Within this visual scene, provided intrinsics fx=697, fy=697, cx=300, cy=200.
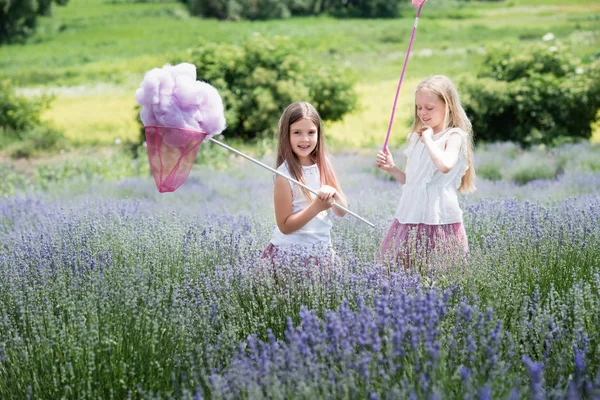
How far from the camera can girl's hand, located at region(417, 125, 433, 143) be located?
9.14ft

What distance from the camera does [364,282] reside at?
7.97 ft

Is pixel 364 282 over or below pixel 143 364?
over

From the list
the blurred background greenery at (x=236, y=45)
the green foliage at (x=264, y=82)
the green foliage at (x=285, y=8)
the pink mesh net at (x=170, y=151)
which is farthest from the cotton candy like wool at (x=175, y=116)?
the green foliage at (x=285, y=8)

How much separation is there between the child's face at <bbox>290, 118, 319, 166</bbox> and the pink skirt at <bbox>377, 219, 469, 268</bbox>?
54cm

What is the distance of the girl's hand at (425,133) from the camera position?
279 cm

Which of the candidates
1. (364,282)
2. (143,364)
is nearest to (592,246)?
(364,282)

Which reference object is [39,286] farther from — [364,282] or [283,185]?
[364,282]

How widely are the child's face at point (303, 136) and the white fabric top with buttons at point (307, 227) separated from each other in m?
0.09

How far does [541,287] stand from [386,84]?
755 cm

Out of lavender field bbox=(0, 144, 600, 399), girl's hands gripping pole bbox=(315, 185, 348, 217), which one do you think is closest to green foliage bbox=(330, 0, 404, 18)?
lavender field bbox=(0, 144, 600, 399)

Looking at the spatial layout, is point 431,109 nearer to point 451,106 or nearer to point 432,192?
point 451,106

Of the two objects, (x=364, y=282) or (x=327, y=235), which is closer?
(x=364, y=282)

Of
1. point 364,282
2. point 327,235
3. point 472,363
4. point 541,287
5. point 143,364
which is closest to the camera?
point 472,363

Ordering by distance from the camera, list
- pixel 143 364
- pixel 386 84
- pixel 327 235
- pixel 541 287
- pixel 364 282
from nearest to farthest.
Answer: pixel 143 364, pixel 364 282, pixel 541 287, pixel 327 235, pixel 386 84
